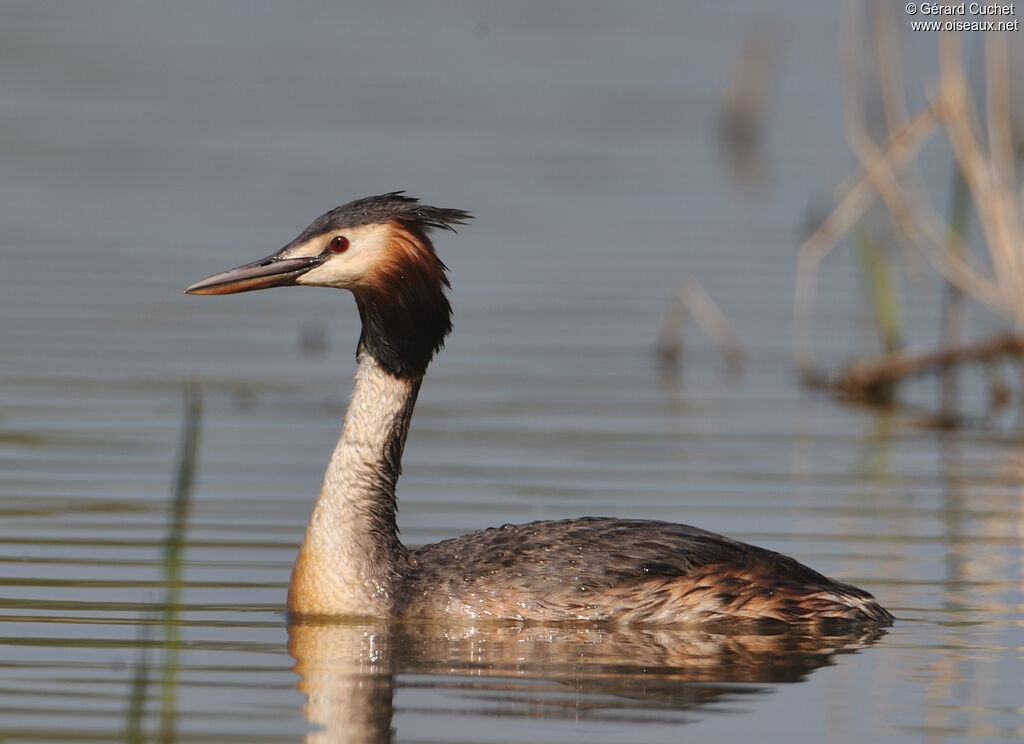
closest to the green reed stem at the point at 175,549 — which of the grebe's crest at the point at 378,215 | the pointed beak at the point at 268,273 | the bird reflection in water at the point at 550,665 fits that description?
the bird reflection in water at the point at 550,665

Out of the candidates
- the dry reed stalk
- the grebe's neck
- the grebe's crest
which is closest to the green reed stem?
the grebe's neck

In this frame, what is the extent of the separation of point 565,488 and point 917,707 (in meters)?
4.33

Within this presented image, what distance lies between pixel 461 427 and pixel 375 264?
4.19m

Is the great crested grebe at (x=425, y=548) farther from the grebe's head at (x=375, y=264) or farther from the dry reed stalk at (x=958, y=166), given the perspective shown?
the dry reed stalk at (x=958, y=166)

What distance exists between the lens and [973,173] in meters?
14.2

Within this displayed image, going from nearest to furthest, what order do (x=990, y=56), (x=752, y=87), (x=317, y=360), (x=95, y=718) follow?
(x=95, y=718) → (x=990, y=56) → (x=317, y=360) → (x=752, y=87)

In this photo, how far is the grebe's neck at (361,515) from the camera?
897 centimetres

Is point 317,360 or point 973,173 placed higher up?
point 973,173

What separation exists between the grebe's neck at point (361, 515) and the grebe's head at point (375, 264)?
0.98 feet

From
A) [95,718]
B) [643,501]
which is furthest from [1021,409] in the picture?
[95,718]

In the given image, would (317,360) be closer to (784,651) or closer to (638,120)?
(784,651)

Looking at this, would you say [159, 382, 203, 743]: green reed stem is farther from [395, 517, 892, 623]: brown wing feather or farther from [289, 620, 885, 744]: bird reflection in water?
[395, 517, 892, 623]: brown wing feather

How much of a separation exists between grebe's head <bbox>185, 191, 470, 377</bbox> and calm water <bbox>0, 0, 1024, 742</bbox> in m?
1.29

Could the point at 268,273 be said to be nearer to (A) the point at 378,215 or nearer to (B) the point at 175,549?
(A) the point at 378,215
